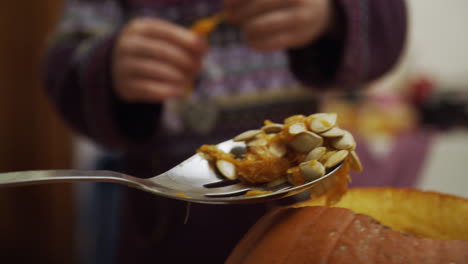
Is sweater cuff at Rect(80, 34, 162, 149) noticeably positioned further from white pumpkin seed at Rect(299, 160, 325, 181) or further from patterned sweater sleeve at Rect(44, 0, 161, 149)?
white pumpkin seed at Rect(299, 160, 325, 181)

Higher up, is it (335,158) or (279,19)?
(279,19)

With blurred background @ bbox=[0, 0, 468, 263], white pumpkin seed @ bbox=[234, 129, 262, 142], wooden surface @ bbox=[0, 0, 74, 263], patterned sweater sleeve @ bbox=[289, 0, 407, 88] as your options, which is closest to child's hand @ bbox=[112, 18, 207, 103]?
patterned sweater sleeve @ bbox=[289, 0, 407, 88]

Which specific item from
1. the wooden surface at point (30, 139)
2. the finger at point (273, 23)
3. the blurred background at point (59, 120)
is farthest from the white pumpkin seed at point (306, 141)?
the wooden surface at point (30, 139)

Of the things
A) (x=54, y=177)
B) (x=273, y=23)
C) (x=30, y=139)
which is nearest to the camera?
(x=54, y=177)

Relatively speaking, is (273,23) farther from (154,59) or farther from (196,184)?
(196,184)

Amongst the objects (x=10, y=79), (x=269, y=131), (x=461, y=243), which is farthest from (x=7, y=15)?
(x=461, y=243)

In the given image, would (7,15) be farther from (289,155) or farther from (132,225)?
(289,155)

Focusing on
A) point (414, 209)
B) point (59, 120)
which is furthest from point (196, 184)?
point (59, 120)
